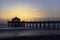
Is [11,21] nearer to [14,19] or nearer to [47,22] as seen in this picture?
[14,19]

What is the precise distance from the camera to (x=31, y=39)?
37.4 feet

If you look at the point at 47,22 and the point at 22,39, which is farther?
the point at 47,22

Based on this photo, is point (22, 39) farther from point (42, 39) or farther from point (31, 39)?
point (42, 39)

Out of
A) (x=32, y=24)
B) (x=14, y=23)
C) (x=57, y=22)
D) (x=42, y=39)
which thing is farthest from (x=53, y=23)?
(x=42, y=39)

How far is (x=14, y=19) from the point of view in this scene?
37.2m

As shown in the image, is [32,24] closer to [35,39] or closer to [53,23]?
[53,23]

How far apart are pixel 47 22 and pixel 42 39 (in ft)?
86.6

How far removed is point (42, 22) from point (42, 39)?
2618cm

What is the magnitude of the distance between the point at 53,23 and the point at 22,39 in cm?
2738

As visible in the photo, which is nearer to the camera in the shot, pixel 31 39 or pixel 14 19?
pixel 31 39

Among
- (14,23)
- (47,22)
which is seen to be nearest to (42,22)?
(47,22)

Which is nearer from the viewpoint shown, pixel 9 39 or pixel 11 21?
pixel 9 39

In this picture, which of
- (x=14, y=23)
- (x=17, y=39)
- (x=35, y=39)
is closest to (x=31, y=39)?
(x=35, y=39)

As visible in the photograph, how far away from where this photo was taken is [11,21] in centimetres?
3794
